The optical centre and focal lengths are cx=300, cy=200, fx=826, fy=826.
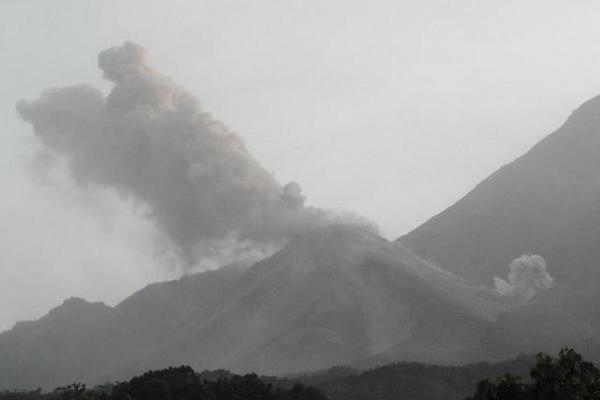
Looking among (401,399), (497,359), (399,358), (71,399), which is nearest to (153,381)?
(71,399)

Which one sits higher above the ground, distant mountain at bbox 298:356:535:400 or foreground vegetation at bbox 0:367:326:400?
foreground vegetation at bbox 0:367:326:400

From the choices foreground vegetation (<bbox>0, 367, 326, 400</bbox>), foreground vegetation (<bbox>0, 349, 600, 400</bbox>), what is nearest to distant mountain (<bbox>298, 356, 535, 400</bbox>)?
foreground vegetation (<bbox>0, 349, 600, 400</bbox>)

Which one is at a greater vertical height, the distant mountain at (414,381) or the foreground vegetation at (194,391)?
the foreground vegetation at (194,391)

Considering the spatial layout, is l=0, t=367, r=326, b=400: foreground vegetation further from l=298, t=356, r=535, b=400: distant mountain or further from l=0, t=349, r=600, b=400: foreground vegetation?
l=298, t=356, r=535, b=400: distant mountain

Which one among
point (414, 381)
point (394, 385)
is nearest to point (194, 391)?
point (394, 385)

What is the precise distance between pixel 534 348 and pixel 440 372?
4195 centimetres

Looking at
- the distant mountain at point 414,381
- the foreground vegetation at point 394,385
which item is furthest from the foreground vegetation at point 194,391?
the distant mountain at point 414,381

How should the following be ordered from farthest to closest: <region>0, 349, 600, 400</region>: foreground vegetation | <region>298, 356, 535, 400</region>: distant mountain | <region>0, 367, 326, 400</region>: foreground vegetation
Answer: <region>298, 356, 535, 400</region>: distant mountain → <region>0, 367, 326, 400</region>: foreground vegetation → <region>0, 349, 600, 400</region>: foreground vegetation

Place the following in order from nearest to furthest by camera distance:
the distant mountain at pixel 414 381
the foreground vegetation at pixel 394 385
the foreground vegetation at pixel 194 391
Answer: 1. the foreground vegetation at pixel 394 385
2. the foreground vegetation at pixel 194 391
3. the distant mountain at pixel 414 381

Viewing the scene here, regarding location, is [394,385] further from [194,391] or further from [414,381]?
[194,391]

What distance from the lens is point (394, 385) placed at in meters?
158

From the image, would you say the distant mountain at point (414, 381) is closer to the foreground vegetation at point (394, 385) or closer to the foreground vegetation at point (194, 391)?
the foreground vegetation at point (394, 385)

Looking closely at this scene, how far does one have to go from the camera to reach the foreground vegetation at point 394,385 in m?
59.2

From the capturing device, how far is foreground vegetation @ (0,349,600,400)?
59219 mm
